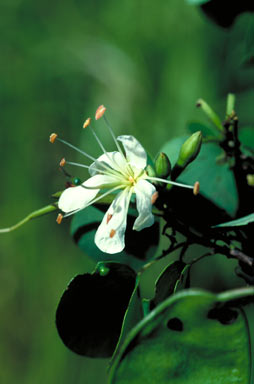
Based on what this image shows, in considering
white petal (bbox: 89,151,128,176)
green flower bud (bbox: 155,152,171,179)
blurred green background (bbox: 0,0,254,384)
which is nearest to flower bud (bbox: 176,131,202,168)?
green flower bud (bbox: 155,152,171,179)

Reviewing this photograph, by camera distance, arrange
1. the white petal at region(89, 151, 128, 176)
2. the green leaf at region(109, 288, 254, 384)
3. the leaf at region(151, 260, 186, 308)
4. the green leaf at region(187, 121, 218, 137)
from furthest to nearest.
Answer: the green leaf at region(187, 121, 218, 137) < the white petal at region(89, 151, 128, 176) < the leaf at region(151, 260, 186, 308) < the green leaf at region(109, 288, 254, 384)

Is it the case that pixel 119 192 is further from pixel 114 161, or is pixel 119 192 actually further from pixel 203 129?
pixel 203 129

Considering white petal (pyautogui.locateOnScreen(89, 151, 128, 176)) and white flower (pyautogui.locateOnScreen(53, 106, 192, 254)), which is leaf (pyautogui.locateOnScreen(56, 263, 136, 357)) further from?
white petal (pyautogui.locateOnScreen(89, 151, 128, 176))

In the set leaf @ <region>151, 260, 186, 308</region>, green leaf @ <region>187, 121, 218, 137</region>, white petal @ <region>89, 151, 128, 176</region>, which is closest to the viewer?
leaf @ <region>151, 260, 186, 308</region>

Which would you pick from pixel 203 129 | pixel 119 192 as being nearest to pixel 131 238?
pixel 119 192

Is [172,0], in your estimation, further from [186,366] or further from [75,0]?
[186,366]
